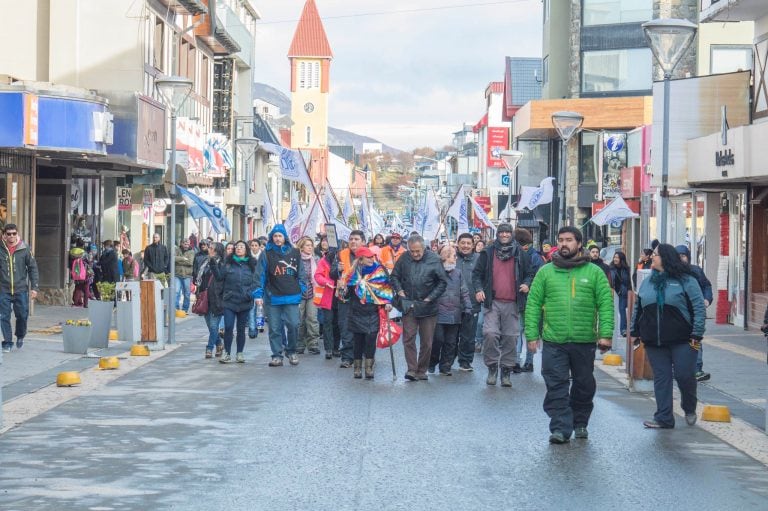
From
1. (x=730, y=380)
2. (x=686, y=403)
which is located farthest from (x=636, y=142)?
(x=686, y=403)

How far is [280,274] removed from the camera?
17609 millimetres

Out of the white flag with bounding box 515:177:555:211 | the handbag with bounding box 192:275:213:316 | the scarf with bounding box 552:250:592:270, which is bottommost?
the handbag with bounding box 192:275:213:316

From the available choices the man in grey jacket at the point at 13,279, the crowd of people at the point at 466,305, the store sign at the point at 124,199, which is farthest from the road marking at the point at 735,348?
the store sign at the point at 124,199

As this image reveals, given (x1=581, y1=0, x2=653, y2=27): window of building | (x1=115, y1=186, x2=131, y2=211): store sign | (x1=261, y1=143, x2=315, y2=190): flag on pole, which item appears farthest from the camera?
(x1=581, y1=0, x2=653, y2=27): window of building

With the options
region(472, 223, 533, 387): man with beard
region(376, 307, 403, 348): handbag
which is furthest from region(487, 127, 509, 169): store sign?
region(472, 223, 533, 387): man with beard

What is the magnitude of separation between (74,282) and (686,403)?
2138 centimetres

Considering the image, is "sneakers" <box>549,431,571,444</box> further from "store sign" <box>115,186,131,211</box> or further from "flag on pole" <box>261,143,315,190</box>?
"store sign" <box>115,186,131,211</box>

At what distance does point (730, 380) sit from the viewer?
17078mm

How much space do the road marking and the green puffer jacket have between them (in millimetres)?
9869

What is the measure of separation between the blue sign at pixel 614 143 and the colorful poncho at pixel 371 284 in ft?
105

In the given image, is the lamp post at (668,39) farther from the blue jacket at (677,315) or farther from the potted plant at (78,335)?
the potted plant at (78,335)

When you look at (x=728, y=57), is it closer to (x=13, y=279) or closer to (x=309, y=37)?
(x=13, y=279)

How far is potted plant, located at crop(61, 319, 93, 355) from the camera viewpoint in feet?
62.1

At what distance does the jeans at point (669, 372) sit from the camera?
12.0 meters
